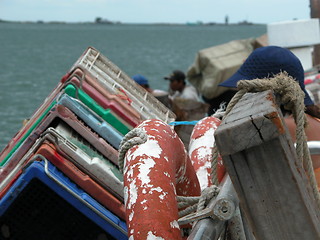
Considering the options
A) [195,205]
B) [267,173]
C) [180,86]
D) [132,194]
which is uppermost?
[267,173]

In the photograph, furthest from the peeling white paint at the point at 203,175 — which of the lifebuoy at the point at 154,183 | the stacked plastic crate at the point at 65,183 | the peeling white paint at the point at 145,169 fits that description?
the peeling white paint at the point at 145,169

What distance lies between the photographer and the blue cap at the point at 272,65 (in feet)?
11.4

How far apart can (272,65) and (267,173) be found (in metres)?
1.46

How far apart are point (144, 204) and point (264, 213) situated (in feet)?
1.78

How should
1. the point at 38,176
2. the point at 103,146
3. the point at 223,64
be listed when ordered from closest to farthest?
the point at 38,176 < the point at 103,146 < the point at 223,64

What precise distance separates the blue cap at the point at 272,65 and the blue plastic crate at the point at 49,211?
1102mm

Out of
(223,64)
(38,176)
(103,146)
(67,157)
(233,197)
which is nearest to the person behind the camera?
(233,197)

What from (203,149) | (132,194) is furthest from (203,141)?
(132,194)

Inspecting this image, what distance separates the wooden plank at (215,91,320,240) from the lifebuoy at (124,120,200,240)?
39cm

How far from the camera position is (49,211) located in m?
3.93

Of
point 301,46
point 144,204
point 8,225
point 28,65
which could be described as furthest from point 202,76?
point 28,65

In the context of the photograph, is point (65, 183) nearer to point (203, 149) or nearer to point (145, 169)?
point (203, 149)

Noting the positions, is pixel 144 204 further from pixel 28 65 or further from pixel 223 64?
pixel 28 65

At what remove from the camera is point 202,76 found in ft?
44.4
